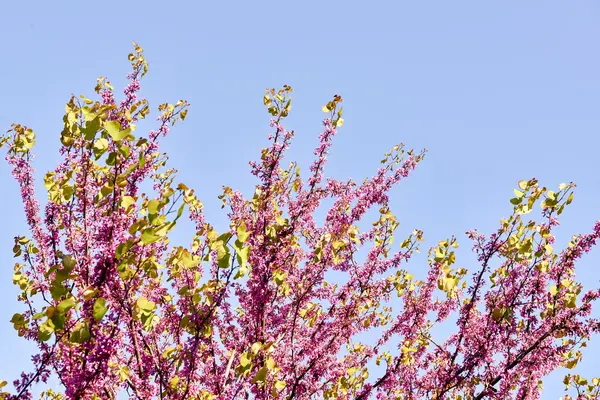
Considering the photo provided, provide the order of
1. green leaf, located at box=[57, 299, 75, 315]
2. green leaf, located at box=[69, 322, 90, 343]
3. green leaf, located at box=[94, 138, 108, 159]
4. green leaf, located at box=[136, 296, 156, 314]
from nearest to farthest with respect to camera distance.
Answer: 1. green leaf, located at box=[57, 299, 75, 315]
2. green leaf, located at box=[69, 322, 90, 343]
3. green leaf, located at box=[136, 296, 156, 314]
4. green leaf, located at box=[94, 138, 108, 159]

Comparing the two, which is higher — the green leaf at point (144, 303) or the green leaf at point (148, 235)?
the green leaf at point (148, 235)

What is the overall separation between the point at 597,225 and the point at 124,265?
5.21 metres

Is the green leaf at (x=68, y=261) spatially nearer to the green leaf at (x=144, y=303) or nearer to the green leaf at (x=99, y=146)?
the green leaf at (x=144, y=303)

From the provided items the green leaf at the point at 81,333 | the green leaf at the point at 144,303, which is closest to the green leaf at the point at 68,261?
the green leaf at the point at 81,333

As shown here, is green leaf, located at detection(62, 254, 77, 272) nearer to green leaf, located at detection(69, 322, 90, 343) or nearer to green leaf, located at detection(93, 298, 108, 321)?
green leaf, located at detection(93, 298, 108, 321)

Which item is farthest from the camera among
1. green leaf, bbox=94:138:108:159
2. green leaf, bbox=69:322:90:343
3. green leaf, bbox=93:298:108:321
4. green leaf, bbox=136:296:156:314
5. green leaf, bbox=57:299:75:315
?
green leaf, bbox=94:138:108:159

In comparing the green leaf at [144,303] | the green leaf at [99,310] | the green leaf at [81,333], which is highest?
the green leaf at [144,303]

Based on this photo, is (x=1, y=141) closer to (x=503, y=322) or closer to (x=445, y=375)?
(x=445, y=375)

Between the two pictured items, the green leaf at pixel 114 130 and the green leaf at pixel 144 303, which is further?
the green leaf at pixel 144 303

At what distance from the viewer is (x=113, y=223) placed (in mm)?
4457

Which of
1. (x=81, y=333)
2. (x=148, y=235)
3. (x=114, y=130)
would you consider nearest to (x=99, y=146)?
(x=114, y=130)

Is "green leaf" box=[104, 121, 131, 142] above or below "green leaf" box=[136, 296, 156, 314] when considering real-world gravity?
above

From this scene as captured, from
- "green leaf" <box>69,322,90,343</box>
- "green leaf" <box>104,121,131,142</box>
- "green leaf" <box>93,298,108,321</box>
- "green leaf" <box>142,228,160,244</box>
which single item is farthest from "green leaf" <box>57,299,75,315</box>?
"green leaf" <box>104,121,131,142</box>

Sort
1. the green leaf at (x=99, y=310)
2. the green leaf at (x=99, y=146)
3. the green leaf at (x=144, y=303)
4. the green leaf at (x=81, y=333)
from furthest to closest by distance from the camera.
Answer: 1. the green leaf at (x=99, y=146)
2. the green leaf at (x=144, y=303)
3. the green leaf at (x=81, y=333)
4. the green leaf at (x=99, y=310)
